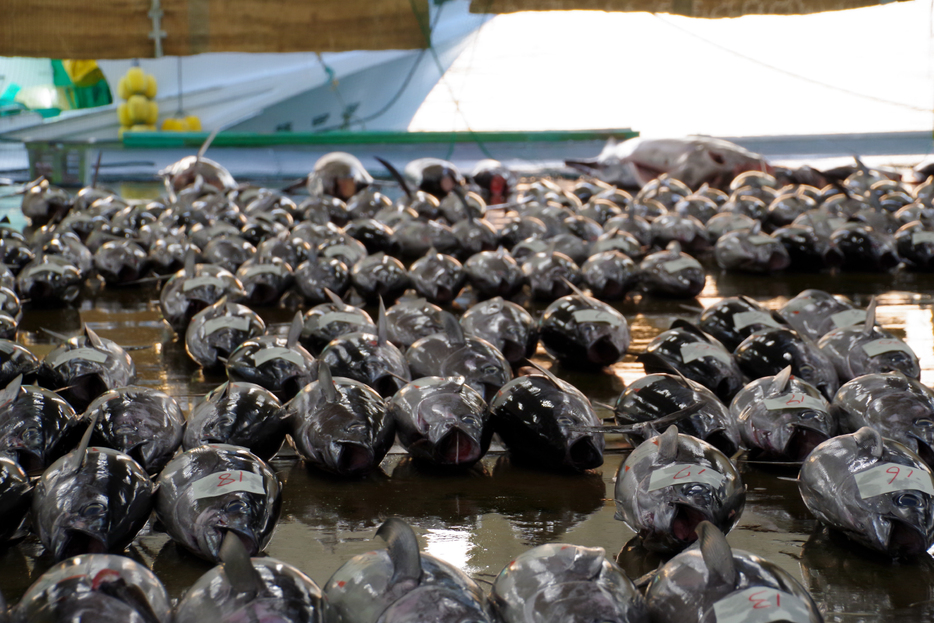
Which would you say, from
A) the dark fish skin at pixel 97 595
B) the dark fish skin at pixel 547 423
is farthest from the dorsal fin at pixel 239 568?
the dark fish skin at pixel 547 423

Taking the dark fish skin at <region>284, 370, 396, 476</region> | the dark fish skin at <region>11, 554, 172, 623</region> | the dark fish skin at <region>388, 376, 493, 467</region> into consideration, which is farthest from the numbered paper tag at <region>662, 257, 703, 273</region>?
the dark fish skin at <region>11, 554, 172, 623</region>

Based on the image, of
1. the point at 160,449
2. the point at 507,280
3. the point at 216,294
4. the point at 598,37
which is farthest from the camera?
the point at 598,37

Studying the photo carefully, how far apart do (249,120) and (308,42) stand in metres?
6.81

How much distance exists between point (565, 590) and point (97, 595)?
0.58m

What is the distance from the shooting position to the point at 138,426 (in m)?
1.76

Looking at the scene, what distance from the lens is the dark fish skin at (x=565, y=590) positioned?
1090mm

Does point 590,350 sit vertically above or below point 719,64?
below

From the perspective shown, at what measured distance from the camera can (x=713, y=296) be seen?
3496mm

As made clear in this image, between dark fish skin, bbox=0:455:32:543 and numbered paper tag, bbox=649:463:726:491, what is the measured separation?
3.47ft

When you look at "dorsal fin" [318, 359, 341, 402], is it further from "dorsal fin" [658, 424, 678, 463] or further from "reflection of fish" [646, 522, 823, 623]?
"reflection of fish" [646, 522, 823, 623]

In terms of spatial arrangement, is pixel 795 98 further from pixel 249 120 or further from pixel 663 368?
pixel 663 368

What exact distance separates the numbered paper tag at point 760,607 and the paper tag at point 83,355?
1.67 metres

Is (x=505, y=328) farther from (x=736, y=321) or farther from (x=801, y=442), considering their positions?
(x=801, y=442)

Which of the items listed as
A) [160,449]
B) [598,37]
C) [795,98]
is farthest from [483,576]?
[795,98]
